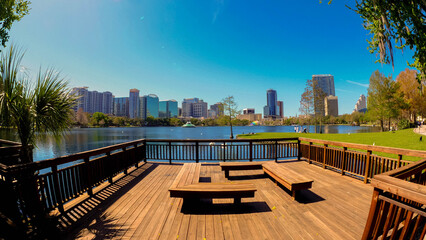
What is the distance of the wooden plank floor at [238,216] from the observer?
8.50 ft

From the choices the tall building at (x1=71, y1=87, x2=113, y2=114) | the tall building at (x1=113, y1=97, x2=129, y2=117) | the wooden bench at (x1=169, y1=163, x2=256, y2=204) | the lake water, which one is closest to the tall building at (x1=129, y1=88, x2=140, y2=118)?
the tall building at (x1=113, y1=97, x2=129, y2=117)

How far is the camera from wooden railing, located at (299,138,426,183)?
4187mm

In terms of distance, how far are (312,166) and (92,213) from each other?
7447 millimetres

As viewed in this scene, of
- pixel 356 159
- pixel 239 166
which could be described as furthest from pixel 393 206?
pixel 356 159

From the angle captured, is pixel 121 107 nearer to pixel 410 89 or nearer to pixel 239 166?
pixel 239 166

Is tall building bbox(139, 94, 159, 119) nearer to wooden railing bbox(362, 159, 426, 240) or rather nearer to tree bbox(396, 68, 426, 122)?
tree bbox(396, 68, 426, 122)

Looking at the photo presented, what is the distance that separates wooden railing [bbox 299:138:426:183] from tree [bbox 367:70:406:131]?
3225cm

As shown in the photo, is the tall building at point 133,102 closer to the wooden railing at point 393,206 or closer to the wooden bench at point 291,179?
the wooden bench at point 291,179

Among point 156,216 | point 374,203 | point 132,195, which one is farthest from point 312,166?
point 132,195

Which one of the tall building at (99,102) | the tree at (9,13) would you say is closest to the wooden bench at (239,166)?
the tree at (9,13)

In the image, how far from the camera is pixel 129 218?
9.91 ft

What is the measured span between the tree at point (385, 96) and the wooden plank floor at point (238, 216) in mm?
34171

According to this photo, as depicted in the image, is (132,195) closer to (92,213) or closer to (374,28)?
(92,213)

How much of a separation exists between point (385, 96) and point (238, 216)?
1492 inches
